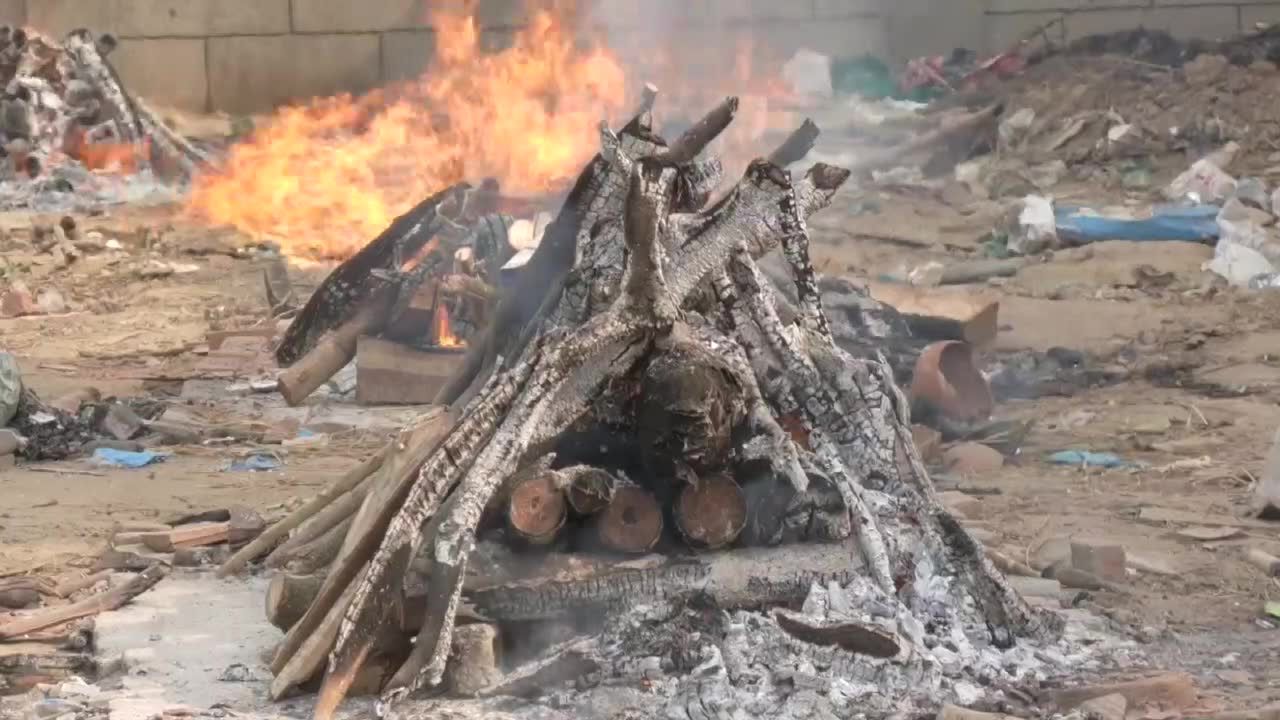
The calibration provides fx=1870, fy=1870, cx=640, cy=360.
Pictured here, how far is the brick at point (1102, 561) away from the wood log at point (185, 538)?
3405 mm

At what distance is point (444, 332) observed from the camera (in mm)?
10602

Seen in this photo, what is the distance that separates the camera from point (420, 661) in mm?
5508

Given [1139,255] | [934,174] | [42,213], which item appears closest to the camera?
[1139,255]

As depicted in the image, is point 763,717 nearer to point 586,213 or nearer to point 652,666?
point 652,666

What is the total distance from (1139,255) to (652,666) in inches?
404

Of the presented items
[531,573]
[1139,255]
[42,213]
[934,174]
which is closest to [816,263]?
[1139,255]

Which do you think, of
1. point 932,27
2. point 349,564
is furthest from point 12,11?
point 349,564

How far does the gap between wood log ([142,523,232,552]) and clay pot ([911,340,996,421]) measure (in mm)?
3686

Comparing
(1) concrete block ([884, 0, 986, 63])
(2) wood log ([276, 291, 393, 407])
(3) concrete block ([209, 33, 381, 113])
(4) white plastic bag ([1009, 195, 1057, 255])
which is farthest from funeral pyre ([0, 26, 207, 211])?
(1) concrete block ([884, 0, 986, 63])

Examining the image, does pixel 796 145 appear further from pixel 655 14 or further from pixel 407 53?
pixel 655 14

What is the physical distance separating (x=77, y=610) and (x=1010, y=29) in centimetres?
1856

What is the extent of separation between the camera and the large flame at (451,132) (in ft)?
55.9

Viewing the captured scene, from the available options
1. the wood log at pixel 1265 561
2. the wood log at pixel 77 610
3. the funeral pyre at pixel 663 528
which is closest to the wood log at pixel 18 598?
the wood log at pixel 77 610

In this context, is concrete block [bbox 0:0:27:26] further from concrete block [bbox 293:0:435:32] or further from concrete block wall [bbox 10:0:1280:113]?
concrete block [bbox 293:0:435:32]
